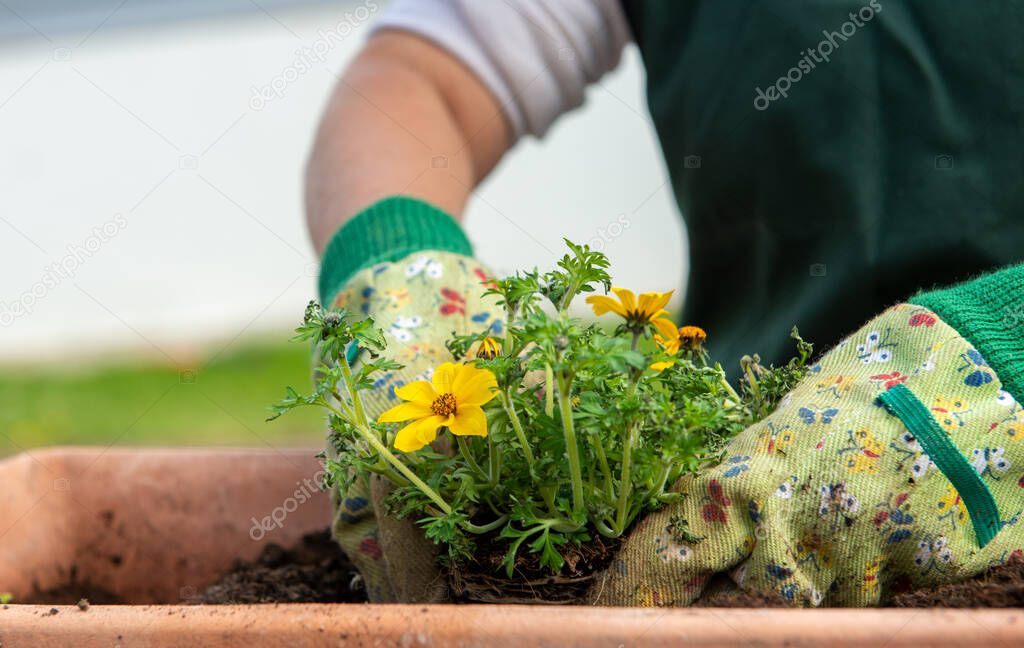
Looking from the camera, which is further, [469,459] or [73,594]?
[73,594]

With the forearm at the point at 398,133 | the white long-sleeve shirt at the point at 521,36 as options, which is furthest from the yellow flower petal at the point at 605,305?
the white long-sleeve shirt at the point at 521,36

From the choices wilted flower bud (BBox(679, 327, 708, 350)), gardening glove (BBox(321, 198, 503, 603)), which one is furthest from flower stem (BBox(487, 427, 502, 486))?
wilted flower bud (BBox(679, 327, 708, 350))

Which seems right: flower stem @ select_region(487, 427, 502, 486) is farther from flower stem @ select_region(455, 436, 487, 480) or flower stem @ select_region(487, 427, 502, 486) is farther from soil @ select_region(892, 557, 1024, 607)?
soil @ select_region(892, 557, 1024, 607)

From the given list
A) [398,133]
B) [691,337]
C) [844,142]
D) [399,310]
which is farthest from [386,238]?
[844,142]

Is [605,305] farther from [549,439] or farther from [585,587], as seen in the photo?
[585,587]

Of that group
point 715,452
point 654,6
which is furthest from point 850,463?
point 654,6

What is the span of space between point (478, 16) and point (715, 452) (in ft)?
2.78

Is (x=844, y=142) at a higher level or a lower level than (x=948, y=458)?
higher

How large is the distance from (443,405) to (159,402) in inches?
137

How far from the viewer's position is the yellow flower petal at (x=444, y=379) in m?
0.68

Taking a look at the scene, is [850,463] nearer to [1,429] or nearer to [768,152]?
Result: [768,152]

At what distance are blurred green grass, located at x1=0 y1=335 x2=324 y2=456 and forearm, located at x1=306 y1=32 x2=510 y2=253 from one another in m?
1.93

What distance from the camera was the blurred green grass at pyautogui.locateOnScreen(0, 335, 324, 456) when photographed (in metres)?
3.41

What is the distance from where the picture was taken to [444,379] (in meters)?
0.68
